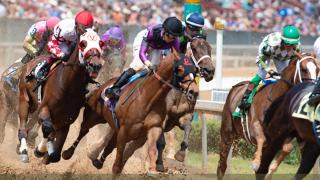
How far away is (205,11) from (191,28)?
13.7 metres

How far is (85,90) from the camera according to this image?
990cm

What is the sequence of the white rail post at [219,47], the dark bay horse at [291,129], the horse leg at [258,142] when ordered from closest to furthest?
the dark bay horse at [291,129] → the horse leg at [258,142] → the white rail post at [219,47]

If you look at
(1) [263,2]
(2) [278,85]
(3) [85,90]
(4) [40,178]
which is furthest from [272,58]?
(1) [263,2]

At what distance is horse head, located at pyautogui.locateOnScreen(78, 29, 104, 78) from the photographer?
29.3 ft

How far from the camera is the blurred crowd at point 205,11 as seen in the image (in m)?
20.2

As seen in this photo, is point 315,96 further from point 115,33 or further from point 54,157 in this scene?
point 115,33

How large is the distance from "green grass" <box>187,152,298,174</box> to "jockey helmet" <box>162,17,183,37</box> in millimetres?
2872

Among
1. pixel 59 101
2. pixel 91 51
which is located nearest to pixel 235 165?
pixel 59 101

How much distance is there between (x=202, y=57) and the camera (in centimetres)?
875

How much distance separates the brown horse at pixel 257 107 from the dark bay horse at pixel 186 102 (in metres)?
0.74

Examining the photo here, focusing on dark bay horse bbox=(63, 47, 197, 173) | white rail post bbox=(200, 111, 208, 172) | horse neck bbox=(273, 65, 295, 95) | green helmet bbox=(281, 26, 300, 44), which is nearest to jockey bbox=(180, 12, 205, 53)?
dark bay horse bbox=(63, 47, 197, 173)

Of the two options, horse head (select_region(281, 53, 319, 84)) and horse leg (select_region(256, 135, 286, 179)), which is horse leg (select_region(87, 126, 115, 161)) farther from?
horse head (select_region(281, 53, 319, 84))

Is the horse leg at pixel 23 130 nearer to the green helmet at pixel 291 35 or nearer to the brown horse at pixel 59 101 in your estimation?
the brown horse at pixel 59 101

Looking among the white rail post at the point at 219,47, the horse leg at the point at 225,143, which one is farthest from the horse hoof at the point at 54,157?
the white rail post at the point at 219,47
